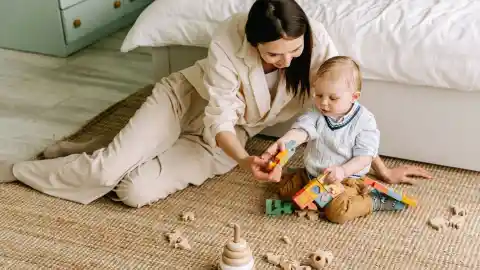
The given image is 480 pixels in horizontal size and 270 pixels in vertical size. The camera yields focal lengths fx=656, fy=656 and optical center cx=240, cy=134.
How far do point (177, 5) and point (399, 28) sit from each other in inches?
27.2

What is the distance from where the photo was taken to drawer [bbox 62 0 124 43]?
2912mm

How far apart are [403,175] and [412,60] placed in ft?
1.07

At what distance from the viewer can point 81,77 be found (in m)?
2.73

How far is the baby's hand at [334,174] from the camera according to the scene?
5.50 feet

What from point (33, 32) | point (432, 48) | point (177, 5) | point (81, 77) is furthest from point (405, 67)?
point (33, 32)

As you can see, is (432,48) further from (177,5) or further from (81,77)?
(81,77)

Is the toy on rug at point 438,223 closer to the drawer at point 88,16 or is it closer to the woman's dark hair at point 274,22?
the woman's dark hair at point 274,22

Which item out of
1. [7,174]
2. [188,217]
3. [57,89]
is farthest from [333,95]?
[57,89]

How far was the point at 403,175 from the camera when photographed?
6.14 feet

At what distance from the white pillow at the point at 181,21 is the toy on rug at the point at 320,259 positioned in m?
0.80

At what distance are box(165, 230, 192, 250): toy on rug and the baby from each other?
36 cm

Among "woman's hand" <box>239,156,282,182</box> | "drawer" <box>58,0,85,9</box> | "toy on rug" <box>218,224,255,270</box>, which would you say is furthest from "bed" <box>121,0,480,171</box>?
"drawer" <box>58,0,85,9</box>

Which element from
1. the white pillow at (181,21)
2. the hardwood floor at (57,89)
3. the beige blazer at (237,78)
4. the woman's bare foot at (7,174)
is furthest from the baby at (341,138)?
the hardwood floor at (57,89)

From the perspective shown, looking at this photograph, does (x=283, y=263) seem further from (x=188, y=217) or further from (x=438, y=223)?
(x=438, y=223)
